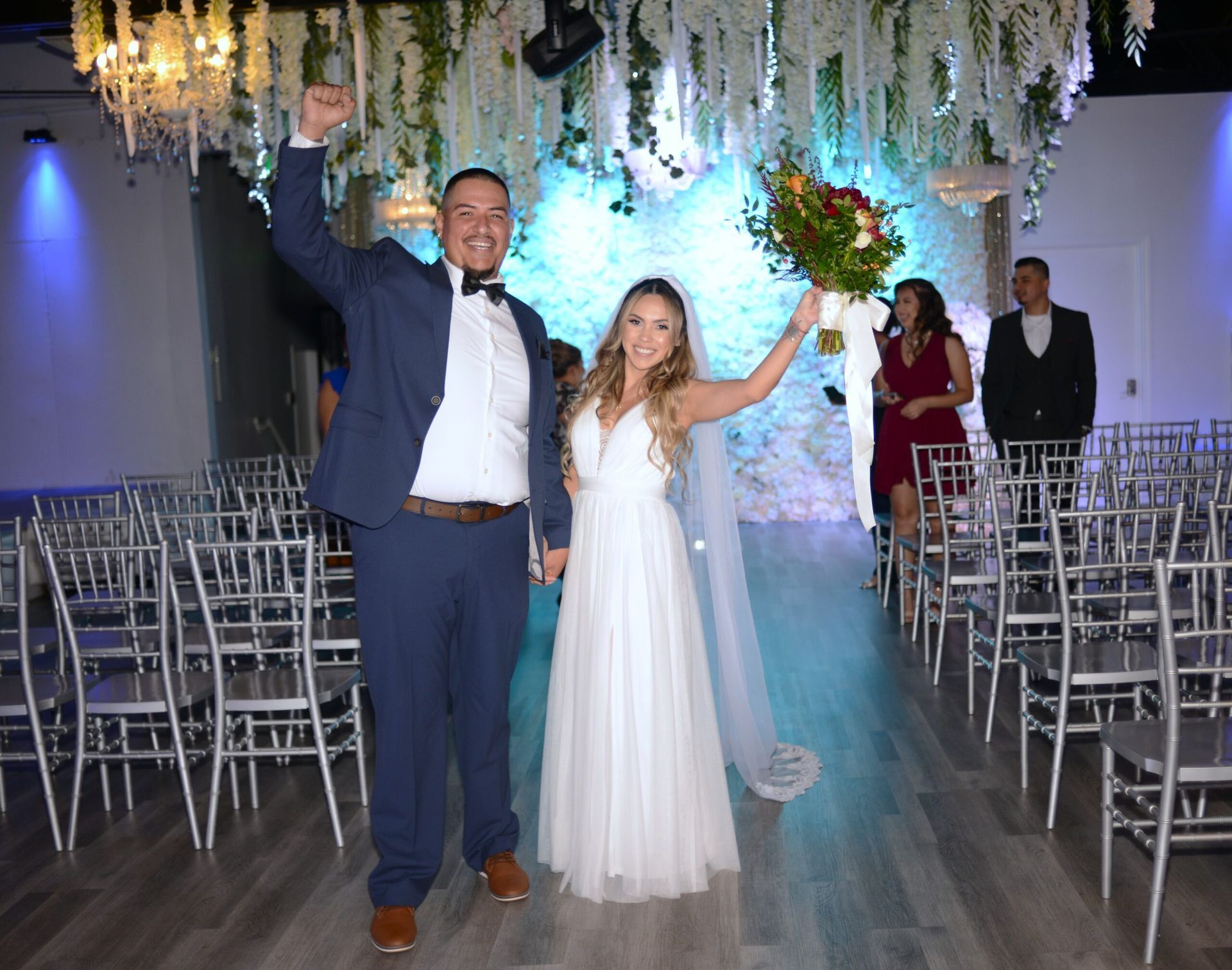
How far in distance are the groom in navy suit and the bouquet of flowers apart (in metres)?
0.68

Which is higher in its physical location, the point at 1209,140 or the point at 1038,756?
the point at 1209,140

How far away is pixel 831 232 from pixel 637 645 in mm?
1155

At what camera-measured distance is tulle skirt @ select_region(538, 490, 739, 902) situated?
2.90 m

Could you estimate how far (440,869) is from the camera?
3139 millimetres

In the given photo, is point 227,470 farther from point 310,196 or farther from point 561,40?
point 310,196

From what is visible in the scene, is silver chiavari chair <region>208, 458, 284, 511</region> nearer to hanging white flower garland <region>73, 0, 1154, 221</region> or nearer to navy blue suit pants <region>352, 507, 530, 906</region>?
hanging white flower garland <region>73, 0, 1154, 221</region>

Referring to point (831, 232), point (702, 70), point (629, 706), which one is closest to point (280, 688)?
point (629, 706)

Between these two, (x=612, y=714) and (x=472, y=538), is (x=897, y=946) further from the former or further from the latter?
(x=472, y=538)

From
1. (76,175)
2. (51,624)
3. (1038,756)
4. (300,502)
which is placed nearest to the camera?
(1038,756)

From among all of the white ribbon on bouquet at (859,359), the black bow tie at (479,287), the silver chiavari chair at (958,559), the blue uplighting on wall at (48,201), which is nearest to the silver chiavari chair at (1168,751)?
the white ribbon on bouquet at (859,359)

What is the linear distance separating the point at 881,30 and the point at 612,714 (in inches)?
228

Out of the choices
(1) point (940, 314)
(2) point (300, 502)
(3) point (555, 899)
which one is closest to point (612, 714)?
(3) point (555, 899)

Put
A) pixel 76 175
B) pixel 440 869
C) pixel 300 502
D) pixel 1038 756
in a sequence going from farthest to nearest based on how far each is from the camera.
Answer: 1. pixel 76 175
2. pixel 300 502
3. pixel 1038 756
4. pixel 440 869

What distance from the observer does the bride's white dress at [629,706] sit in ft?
→ 9.51
